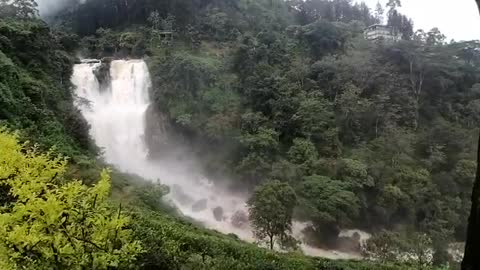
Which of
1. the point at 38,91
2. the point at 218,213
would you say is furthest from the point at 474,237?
the point at 218,213

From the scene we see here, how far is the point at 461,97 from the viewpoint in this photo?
39.7 meters

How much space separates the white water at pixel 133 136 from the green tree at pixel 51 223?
909 inches

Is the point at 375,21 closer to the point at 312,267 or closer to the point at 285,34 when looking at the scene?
the point at 285,34

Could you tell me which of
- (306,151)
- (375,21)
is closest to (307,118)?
(306,151)

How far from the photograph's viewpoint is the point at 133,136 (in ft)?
121

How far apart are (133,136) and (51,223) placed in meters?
30.7

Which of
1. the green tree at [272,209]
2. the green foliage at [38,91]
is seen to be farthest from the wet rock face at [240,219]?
the green foliage at [38,91]

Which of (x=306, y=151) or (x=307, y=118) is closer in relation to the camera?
(x=306, y=151)

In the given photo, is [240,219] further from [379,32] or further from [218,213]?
[379,32]

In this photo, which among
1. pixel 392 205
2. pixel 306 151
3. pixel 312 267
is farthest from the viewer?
pixel 306 151

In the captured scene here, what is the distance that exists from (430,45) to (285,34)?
1485cm

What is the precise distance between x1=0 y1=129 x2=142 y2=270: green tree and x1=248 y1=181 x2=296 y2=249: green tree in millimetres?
15154

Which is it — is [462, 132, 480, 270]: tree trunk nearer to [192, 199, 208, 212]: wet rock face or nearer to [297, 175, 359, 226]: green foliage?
[297, 175, 359, 226]: green foliage

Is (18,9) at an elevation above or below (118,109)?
above
